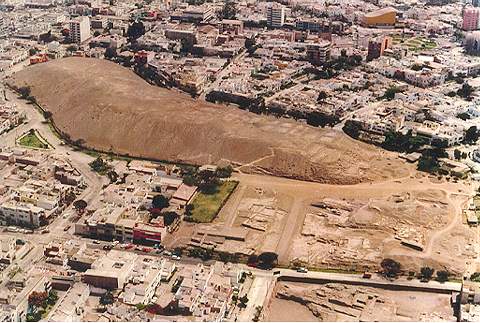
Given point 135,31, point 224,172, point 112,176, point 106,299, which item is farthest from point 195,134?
point 135,31

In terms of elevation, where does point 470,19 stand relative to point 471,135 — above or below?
above

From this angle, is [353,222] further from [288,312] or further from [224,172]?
[224,172]

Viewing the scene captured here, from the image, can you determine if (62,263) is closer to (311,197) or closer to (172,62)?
(311,197)

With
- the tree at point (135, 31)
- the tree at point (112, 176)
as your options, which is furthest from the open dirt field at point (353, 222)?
the tree at point (135, 31)

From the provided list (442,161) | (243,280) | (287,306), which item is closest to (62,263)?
(243,280)

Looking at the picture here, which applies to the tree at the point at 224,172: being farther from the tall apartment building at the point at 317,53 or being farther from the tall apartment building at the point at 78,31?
the tall apartment building at the point at 78,31

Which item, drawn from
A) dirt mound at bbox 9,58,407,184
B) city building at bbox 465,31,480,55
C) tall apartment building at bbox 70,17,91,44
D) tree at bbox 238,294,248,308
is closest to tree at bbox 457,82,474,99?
city building at bbox 465,31,480,55
